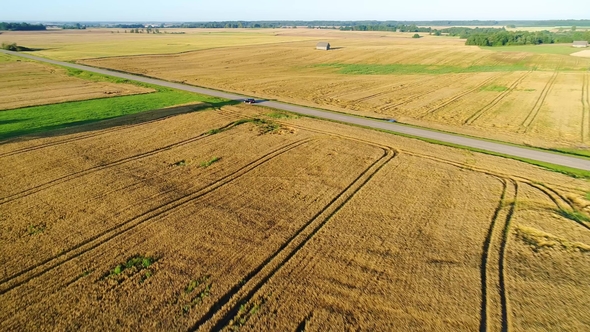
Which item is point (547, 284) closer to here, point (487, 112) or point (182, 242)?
point (182, 242)

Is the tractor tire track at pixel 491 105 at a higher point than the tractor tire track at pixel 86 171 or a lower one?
higher

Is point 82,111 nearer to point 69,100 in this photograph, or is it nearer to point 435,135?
point 69,100

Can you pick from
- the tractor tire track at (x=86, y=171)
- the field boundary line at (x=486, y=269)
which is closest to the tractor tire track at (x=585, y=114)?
the field boundary line at (x=486, y=269)

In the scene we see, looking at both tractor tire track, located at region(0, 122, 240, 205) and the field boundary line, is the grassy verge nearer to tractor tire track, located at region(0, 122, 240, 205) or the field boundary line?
tractor tire track, located at region(0, 122, 240, 205)

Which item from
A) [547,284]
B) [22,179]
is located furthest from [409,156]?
[22,179]

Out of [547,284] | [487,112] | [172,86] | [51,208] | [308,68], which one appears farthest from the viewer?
[308,68]

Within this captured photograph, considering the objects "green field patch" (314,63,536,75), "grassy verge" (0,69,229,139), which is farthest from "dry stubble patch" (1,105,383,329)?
"green field patch" (314,63,536,75)

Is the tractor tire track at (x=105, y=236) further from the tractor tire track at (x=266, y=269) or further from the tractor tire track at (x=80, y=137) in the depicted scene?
the tractor tire track at (x=80, y=137)

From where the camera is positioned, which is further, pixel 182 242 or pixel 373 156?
pixel 373 156
